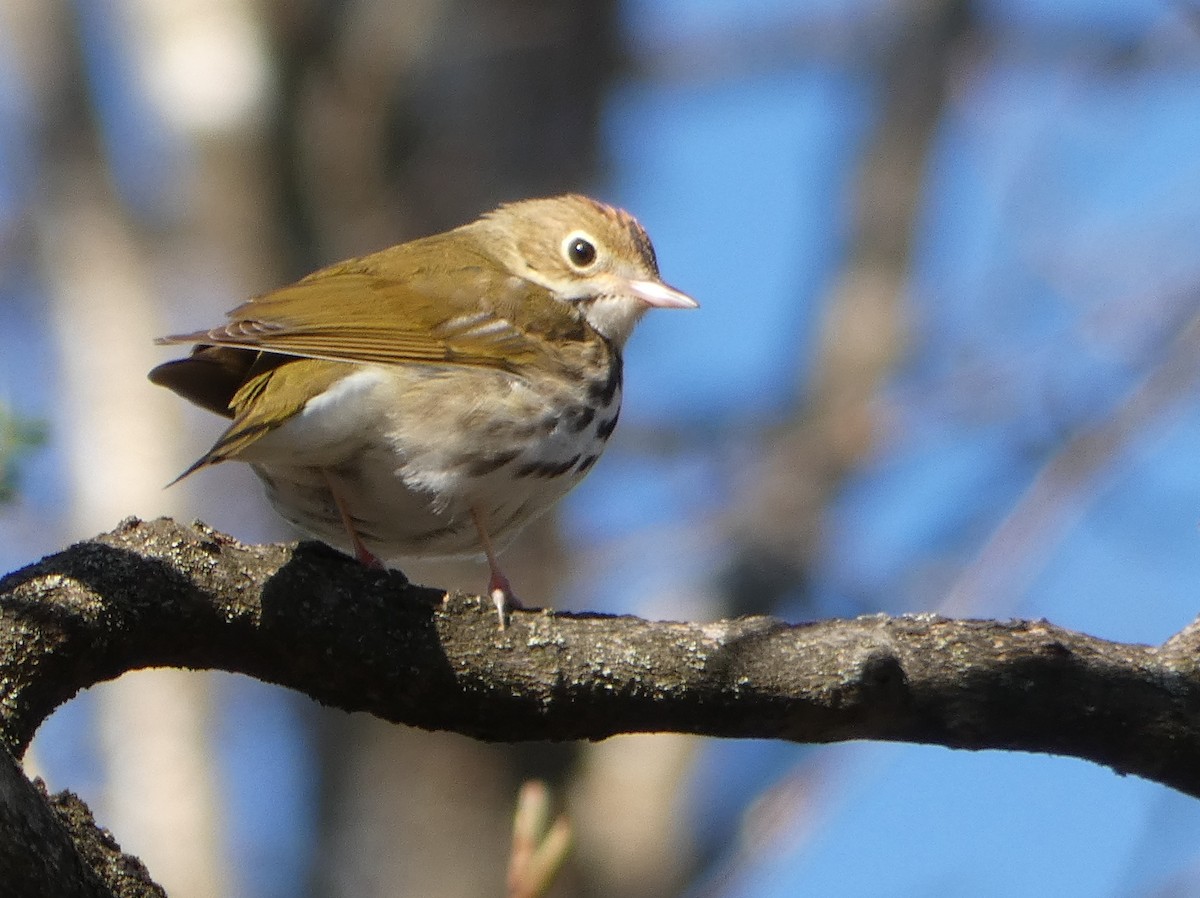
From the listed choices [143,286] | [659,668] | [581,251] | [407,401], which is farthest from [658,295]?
[143,286]

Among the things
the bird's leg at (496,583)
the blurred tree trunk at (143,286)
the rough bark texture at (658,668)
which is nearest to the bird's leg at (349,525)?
the bird's leg at (496,583)

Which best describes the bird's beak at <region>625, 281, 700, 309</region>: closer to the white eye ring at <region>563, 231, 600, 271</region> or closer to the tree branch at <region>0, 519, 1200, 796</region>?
the white eye ring at <region>563, 231, 600, 271</region>

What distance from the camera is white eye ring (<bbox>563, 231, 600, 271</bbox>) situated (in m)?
5.43

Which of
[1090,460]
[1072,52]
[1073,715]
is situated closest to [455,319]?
[1073,715]

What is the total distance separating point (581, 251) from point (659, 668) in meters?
2.60

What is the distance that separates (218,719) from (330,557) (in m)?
5.89

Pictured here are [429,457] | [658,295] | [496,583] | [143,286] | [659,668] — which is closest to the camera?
[659,668]

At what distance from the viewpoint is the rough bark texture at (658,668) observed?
9.90 ft

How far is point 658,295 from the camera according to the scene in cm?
520

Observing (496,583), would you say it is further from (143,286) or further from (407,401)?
(143,286)

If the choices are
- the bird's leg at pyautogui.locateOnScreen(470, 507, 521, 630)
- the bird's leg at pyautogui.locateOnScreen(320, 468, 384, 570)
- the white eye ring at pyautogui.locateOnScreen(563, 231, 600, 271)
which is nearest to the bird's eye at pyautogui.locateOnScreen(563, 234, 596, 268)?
the white eye ring at pyautogui.locateOnScreen(563, 231, 600, 271)

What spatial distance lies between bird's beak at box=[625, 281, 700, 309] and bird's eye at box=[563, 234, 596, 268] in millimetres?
199

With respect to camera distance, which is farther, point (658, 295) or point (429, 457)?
point (658, 295)

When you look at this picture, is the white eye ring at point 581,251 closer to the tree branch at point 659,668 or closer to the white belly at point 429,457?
the white belly at point 429,457
